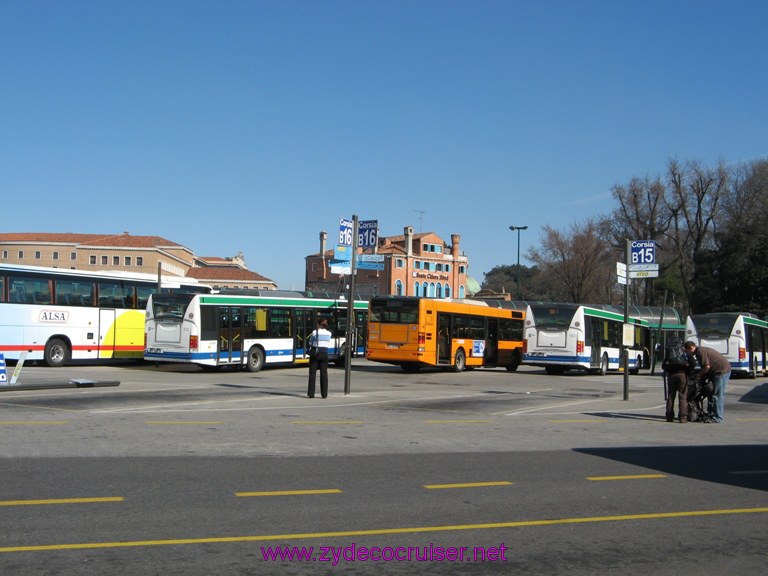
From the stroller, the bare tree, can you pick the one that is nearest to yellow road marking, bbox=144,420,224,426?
the stroller

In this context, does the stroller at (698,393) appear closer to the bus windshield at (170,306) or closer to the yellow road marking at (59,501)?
the yellow road marking at (59,501)

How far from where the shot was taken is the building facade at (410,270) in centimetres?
13225

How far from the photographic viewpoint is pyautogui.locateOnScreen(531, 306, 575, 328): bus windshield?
116 feet

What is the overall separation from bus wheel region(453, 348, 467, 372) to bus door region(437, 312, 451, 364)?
23.6 inches

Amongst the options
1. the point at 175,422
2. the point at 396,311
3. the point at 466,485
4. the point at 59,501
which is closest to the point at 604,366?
the point at 396,311

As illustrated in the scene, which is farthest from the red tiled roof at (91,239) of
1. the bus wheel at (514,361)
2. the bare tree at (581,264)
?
the bus wheel at (514,361)

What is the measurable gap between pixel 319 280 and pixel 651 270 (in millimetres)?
120370

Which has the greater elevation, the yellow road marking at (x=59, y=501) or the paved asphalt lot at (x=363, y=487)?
the yellow road marking at (x=59, y=501)

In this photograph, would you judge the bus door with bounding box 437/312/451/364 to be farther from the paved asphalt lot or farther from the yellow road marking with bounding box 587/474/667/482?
the yellow road marking with bounding box 587/474/667/482

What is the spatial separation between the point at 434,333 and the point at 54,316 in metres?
14.3

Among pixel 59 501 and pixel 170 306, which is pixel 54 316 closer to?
pixel 170 306

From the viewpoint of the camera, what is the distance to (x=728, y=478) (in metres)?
10.4

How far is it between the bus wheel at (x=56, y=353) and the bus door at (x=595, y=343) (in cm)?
2086

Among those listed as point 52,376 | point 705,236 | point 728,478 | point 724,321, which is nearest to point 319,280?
point 705,236
